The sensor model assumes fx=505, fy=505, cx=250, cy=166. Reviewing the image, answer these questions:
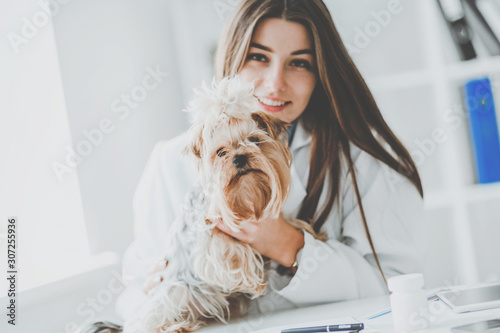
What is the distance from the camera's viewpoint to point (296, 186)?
5.09 feet

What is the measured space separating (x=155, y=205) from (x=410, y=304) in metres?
0.84

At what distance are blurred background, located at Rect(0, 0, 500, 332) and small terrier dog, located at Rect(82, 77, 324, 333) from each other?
266 mm

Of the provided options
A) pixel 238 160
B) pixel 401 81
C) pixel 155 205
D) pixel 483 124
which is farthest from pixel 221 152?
pixel 483 124

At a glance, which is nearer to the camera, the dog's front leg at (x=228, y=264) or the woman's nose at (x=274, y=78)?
the dog's front leg at (x=228, y=264)

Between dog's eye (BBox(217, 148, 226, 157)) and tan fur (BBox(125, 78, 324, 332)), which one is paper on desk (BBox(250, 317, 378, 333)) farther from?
dog's eye (BBox(217, 148, 226, 157))

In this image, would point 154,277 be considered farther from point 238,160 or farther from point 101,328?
point 238,160

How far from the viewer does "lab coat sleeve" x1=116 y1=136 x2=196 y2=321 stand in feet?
5.15

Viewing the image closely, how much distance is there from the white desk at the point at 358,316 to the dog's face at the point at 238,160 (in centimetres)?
32

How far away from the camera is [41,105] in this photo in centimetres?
144

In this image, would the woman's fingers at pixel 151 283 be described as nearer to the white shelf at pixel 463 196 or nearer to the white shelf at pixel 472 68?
the white shelf at pixel 463 196

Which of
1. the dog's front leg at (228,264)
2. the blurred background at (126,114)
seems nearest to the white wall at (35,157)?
the blurred background at (126,114)

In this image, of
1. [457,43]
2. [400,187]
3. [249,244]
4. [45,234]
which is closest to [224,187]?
[249,244]

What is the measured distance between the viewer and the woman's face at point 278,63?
1494 millimetres

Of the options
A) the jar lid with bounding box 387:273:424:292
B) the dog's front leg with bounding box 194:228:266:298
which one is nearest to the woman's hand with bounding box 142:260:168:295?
the dog's front leg with bounding box 194:228:266:298
